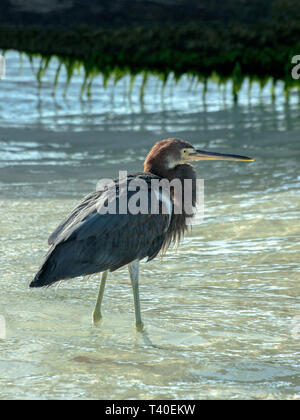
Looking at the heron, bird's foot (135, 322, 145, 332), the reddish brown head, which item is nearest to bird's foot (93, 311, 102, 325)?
the heron

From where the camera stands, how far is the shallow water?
159 inches

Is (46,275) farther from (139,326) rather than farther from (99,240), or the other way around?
(139,326)

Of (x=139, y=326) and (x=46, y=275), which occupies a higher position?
(x=46, y=275)

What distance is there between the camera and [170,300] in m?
5.38

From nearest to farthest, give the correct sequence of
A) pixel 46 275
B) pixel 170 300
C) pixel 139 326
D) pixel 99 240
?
pixel 46 275 < pixel 99 240 < pixel 139 326 < pixel 170 300

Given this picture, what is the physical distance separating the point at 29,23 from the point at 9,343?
22.2m

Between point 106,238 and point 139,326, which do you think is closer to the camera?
point 106,238

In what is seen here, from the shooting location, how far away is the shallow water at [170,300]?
13.2 feet

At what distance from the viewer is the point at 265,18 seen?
986 inches

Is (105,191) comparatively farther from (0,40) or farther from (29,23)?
(29,23)

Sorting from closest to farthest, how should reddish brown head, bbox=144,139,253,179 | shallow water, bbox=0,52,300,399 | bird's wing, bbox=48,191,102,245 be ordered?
1. shallow water, bbox=0,52,300,399
2. bird's wing, bbox=48,191,102,245
3. reddish brown head, bbox=144,139,253,179

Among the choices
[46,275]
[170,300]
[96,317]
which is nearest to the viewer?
[46,275]

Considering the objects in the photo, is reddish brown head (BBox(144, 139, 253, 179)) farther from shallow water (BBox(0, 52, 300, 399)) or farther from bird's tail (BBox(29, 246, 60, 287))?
bird's tail (BBox(29, 246, 60, 287))

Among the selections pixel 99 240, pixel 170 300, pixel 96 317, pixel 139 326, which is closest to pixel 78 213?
pixel 99 240
